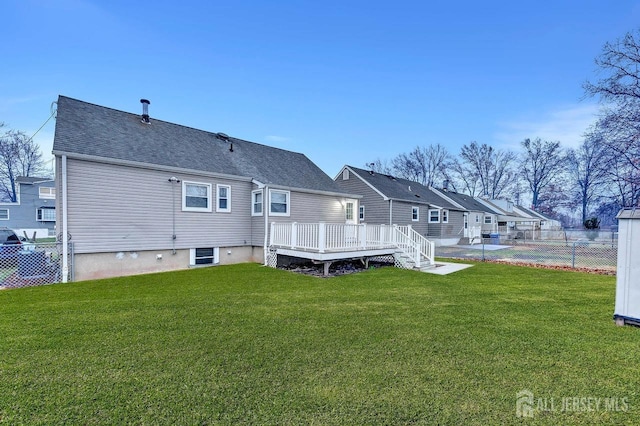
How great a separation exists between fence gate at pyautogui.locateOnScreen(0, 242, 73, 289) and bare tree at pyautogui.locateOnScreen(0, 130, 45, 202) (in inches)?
1290

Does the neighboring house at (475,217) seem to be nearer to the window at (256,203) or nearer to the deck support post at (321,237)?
the window at (256,203)

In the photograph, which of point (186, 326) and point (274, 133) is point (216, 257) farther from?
point (274, 133)

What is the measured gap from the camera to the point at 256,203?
480 inches

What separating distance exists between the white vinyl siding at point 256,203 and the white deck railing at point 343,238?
110 centimetres

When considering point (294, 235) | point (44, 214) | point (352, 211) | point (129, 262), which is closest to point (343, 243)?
point (294, 235)

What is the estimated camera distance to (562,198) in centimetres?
4328

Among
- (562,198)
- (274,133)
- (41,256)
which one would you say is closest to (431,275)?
(41,256)

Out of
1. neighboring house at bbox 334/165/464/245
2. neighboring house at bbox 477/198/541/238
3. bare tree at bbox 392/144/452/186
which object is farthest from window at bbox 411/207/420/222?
bare tree at bbox 392/144/452/186

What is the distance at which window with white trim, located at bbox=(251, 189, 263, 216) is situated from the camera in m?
11.9

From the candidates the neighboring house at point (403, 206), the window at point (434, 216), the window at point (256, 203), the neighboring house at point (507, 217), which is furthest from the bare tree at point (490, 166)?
the window at point (256, 203)

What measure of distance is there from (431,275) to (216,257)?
778cm

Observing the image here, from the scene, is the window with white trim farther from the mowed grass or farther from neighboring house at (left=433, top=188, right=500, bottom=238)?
neighboring house at (left=433, top=188, right=500, bottom=238)

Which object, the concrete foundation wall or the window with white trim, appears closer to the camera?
the concrete foundation wall

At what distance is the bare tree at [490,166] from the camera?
142ft
